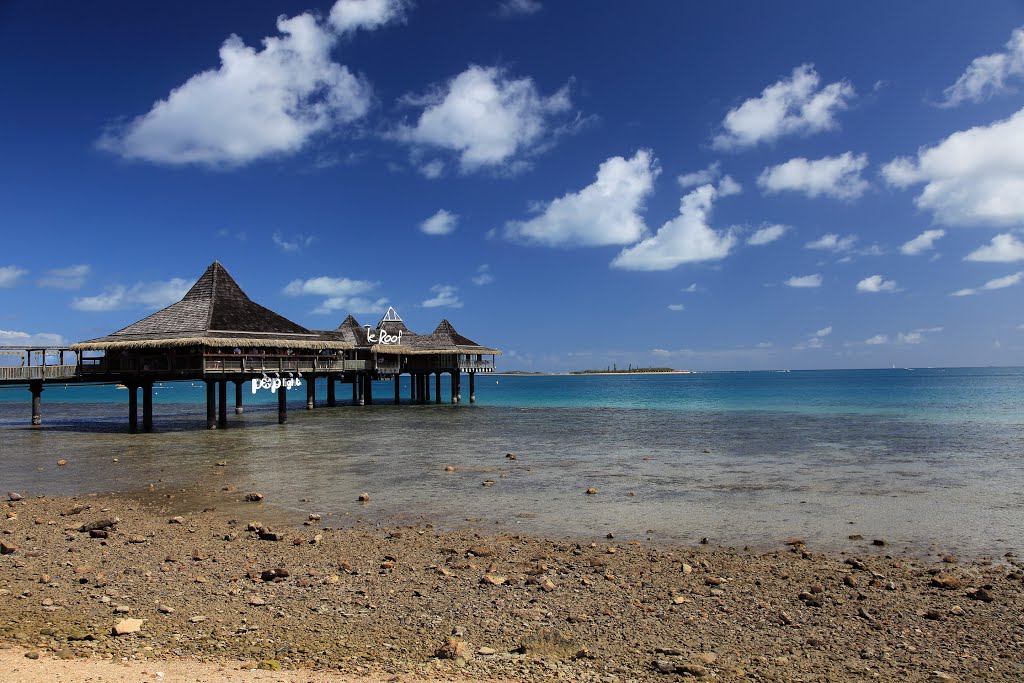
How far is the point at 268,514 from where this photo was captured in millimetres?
13594

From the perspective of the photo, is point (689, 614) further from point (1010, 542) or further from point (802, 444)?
point (802, 444)

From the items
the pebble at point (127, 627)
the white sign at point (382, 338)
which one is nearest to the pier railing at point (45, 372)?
the white sign at point (382, 338)

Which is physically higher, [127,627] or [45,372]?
[45,372]

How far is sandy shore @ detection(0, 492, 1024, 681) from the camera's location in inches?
254

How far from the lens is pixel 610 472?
19.7 m

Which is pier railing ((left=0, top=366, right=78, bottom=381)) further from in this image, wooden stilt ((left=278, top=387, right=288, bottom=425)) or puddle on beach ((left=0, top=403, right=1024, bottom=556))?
wooden stilt ((left=278, top=387, right=288, bottom=425))

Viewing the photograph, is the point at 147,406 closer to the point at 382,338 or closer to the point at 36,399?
the point at 36,399

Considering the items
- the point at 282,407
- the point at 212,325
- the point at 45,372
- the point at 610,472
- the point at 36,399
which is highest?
the point at 212,325

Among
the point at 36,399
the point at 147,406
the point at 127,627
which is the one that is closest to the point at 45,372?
the point at 36,399

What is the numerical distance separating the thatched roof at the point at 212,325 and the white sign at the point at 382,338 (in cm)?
1538

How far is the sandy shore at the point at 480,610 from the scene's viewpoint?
6449 millimetres

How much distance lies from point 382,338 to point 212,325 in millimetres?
21386

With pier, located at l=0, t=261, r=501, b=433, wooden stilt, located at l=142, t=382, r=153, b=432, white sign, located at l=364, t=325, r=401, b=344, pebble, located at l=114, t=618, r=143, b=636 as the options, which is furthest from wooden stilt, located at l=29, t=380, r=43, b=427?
pebble, located at l=114, t=618, r=143, b=636

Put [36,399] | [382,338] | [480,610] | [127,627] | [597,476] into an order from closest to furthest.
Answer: [127,627] < [480,610] < [597,476] < [36,399] < [382,338]
